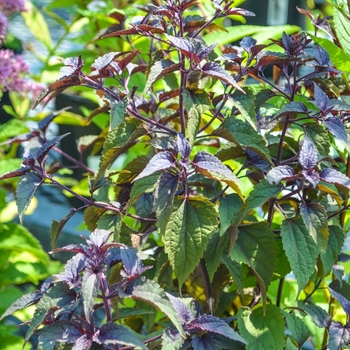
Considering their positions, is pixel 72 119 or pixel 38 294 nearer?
pixel 38 294

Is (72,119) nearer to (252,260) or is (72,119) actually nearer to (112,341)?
(252,260)

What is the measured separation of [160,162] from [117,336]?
0.20 meters

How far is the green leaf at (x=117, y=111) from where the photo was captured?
82 cm

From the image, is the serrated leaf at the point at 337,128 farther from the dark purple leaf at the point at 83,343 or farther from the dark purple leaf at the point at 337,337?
the dark purple leaf at the point at 83,343

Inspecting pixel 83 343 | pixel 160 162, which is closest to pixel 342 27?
pixel 160 162

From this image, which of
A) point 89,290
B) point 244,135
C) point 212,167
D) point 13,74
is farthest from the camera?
point 13,74

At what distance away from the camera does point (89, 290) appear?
649 mm

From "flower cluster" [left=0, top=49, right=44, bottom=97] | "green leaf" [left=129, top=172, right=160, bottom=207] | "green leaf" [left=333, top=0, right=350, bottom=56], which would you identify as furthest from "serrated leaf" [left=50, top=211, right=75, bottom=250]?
"flower cluster" [left=0, top=49, right=44, bottom=97]

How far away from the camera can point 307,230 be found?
848 millimetres

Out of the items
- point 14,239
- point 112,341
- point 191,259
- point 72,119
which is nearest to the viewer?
point 112,341

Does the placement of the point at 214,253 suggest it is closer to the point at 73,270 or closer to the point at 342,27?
the point at 73,270

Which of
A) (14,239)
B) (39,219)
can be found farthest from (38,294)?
(39,219)

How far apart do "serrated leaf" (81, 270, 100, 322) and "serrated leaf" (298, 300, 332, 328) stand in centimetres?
35

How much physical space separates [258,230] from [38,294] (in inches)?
12.4
